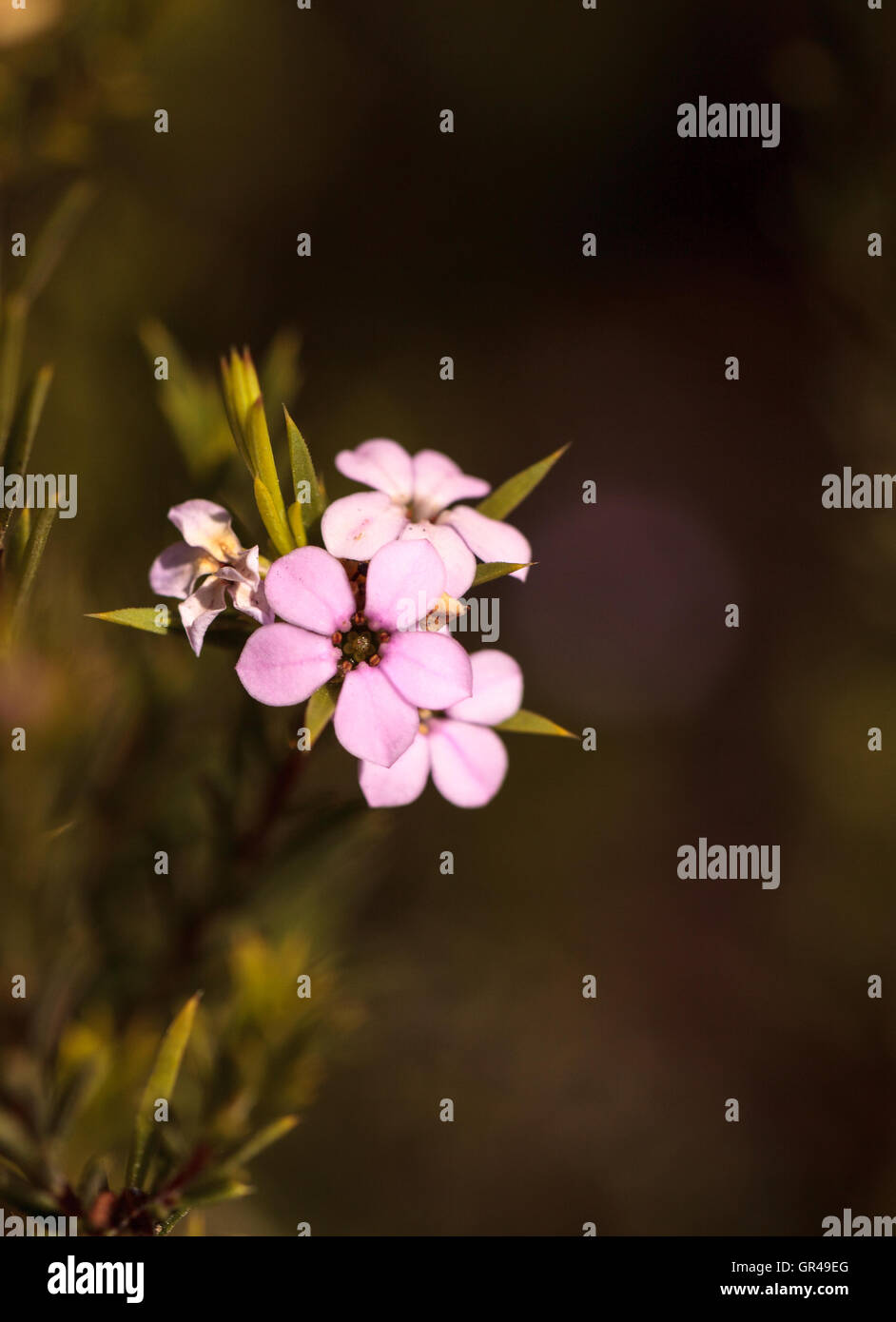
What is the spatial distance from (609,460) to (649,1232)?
2605 millimetres

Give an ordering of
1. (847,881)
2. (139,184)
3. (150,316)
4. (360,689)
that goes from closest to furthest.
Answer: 1. (360,689)
2. (150,316)
3. (139,184)
4. (847,881)

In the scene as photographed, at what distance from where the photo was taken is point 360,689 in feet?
3.05

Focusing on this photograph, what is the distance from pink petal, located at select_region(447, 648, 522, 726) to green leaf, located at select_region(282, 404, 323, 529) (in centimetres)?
26

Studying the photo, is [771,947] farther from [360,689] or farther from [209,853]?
[360,689]

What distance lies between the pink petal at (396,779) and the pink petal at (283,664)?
0.11 metres

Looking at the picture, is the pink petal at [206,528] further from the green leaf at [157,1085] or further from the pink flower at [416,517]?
the green leaf at [157,1085]

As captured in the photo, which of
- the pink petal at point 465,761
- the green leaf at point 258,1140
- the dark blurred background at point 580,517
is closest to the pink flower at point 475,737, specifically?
the pink petal at point 465,761

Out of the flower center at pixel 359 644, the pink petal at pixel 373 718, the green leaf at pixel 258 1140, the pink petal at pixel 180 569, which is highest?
the pink petal at pixel 180 569

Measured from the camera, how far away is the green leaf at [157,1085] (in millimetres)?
991

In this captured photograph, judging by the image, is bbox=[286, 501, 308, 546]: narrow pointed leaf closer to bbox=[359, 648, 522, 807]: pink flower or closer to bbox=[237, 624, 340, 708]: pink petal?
bbox=[237, 624, 340, 708]: pink petal

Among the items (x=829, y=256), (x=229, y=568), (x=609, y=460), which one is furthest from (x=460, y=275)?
(x=229, y=568)

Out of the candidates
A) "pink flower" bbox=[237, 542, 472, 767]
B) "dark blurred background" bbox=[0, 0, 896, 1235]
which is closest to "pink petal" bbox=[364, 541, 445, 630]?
"pink flower" bbox=[237, 542, 472, 767]

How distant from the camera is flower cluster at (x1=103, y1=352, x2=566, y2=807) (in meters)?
0.91

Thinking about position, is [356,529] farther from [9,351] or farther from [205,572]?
[9,351]
